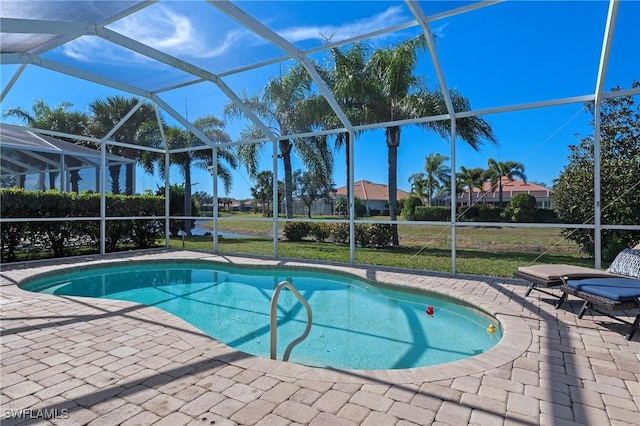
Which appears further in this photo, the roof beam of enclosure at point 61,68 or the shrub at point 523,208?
the shrub at point 523,208

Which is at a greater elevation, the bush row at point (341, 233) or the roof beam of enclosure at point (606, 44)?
the roof beam of enclosure at point (606, 44)

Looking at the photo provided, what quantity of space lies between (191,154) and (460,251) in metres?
13.6

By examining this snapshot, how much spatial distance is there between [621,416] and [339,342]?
291 centimetres

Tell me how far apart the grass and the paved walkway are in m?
4.53

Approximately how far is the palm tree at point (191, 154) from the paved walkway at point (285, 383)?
13.7m

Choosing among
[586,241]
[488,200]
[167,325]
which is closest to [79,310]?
[167,325]

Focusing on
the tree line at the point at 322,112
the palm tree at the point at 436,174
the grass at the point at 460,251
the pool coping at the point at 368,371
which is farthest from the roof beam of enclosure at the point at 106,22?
the palm tree at the point at 436,174

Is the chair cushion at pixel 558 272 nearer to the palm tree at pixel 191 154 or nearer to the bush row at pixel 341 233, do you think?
the bush row at pixel 341 233

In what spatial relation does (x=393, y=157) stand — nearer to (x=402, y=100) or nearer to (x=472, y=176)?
(x=402, y=100)

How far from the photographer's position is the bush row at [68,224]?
920cm

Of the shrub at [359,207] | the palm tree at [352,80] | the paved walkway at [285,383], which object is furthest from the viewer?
the shrub at [359,207]

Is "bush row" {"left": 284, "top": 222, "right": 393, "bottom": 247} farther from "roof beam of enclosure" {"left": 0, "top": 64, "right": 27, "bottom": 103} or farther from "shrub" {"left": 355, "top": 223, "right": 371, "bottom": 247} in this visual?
"roof beam of enclosure" {"left": 0, "top": 64, "right": 27, "bottom": 103}

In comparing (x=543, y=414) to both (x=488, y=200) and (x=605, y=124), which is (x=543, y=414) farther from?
(x=488, y=200)

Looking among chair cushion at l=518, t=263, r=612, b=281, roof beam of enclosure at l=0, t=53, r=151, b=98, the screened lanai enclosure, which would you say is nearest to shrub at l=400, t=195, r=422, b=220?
the screened lanai enclosure
